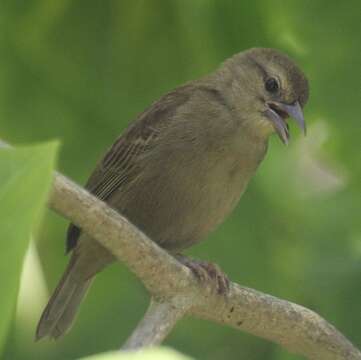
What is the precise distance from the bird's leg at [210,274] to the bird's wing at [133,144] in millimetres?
708

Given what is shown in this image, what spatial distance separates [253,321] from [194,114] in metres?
1.43

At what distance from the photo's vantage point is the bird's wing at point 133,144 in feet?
14.8

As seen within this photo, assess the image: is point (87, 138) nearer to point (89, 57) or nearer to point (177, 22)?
point (89, 57)

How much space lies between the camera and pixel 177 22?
3.69m

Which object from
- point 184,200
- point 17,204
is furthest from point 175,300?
point 17,204

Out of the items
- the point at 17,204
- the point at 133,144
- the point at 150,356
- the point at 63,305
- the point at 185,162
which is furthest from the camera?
the point at 133,144

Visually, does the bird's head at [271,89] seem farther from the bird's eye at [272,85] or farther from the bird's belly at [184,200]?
the bird's belly at [184,200]

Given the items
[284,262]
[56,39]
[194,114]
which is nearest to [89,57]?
[56,39]

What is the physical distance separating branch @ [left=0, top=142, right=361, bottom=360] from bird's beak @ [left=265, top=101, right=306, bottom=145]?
99cm

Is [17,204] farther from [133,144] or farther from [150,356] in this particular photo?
[133,144]

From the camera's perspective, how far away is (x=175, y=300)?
301cm

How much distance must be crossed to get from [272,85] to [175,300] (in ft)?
6.18

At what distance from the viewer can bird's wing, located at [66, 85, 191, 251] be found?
4508 millimetres

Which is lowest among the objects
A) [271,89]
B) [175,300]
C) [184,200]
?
[175,300]
